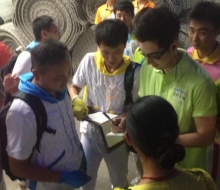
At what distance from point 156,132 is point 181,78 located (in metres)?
0.56

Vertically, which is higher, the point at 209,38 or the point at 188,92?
the point at 209,38

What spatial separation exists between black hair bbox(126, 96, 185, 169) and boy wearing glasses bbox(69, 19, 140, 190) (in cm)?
86

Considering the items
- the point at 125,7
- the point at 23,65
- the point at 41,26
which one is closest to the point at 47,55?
the point at 23,65

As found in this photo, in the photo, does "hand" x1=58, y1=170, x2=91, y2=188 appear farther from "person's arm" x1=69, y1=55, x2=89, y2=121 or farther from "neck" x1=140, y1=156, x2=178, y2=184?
"neck" x1=140, y1=156, x2=178, y2=184

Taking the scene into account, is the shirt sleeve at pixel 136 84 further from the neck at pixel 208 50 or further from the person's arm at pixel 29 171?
the person's arm at pixel 29 171

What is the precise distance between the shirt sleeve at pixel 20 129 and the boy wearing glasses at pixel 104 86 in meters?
0.46

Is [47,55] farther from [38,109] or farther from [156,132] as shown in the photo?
[156,132]

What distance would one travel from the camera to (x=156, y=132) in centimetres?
116

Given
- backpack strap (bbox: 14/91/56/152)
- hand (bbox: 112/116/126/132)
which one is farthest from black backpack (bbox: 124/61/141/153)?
backpack strap (bbox: 14/91/56/152)

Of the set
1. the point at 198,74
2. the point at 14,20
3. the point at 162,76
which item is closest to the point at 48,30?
the point at 162,76

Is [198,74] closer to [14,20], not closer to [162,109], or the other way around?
[162,109]

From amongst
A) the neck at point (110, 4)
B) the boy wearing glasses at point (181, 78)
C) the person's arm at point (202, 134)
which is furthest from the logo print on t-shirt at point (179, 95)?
the neck at point (110, 4)

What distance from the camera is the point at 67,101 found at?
1.81 m

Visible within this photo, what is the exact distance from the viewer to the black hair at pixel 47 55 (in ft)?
5.41
